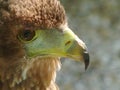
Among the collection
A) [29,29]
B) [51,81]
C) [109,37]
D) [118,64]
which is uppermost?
[109,37]

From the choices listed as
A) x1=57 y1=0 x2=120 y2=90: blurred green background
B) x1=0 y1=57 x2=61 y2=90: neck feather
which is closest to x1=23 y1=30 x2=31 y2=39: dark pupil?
x1=0 y1=57 x2=61 y2=90: neck feather

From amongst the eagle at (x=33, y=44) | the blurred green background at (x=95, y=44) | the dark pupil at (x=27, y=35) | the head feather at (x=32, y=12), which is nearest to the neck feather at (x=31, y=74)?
the eagle at (x=33, y=44)

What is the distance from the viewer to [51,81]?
168 inches

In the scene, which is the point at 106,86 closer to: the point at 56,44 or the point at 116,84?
the point at 116,84

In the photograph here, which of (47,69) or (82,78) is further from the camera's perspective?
(82,78)

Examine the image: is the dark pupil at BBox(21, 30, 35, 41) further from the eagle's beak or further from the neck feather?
the neck feather

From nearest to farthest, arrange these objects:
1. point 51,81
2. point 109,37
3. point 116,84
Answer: point 51,81, point 116,84, point 109,37

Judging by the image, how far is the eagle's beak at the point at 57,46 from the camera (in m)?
4.04

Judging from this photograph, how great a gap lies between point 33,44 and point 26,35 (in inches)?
6.4

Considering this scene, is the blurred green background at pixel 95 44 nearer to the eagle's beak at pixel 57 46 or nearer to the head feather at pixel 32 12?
the eagle's beak at pixel 57 46

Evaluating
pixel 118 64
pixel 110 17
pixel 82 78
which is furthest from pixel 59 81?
pixel 110 17

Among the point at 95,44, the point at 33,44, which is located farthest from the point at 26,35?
the point at 95,44

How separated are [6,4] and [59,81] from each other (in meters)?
4.94

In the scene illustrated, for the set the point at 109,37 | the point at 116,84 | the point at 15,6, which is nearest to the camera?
the point at 15,6
